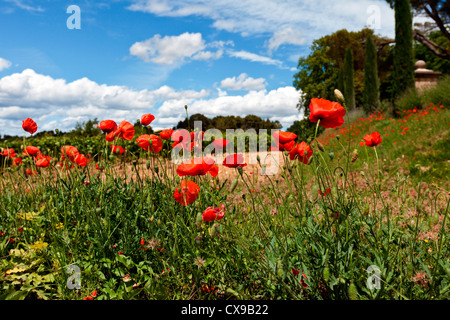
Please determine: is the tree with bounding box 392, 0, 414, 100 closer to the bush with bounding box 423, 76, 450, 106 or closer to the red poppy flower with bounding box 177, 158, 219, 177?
the bush with bounding box 423, 76, 450, 106

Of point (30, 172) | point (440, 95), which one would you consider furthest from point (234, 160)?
point (440, 95)

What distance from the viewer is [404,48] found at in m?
13.3

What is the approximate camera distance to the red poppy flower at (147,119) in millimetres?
2629

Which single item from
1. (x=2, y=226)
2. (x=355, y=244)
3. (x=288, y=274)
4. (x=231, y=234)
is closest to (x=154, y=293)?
→ (x=231, y=234)

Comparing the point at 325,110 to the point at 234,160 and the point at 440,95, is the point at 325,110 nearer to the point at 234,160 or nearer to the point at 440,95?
the point at 234,160

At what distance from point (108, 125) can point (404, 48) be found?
14419mm

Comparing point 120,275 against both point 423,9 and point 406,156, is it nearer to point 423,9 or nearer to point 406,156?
point 406,156

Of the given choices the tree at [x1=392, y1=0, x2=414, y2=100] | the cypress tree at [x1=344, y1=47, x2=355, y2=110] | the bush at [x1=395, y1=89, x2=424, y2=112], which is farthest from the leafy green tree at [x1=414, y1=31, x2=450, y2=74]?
the bush at [x1=395, y1=89, x2=424, y2=112]

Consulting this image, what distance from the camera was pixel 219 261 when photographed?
2.01 metres

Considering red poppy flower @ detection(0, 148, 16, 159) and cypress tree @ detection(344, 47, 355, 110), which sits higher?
cypress tree @ detection(344, 47, 355, 110)

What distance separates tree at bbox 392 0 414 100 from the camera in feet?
43.4

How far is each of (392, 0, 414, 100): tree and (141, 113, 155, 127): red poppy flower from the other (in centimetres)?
1348

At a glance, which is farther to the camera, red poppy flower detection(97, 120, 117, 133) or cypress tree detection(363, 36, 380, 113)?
cypress tree detection(363, 36, 380, 113)

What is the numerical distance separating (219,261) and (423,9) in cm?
2831
